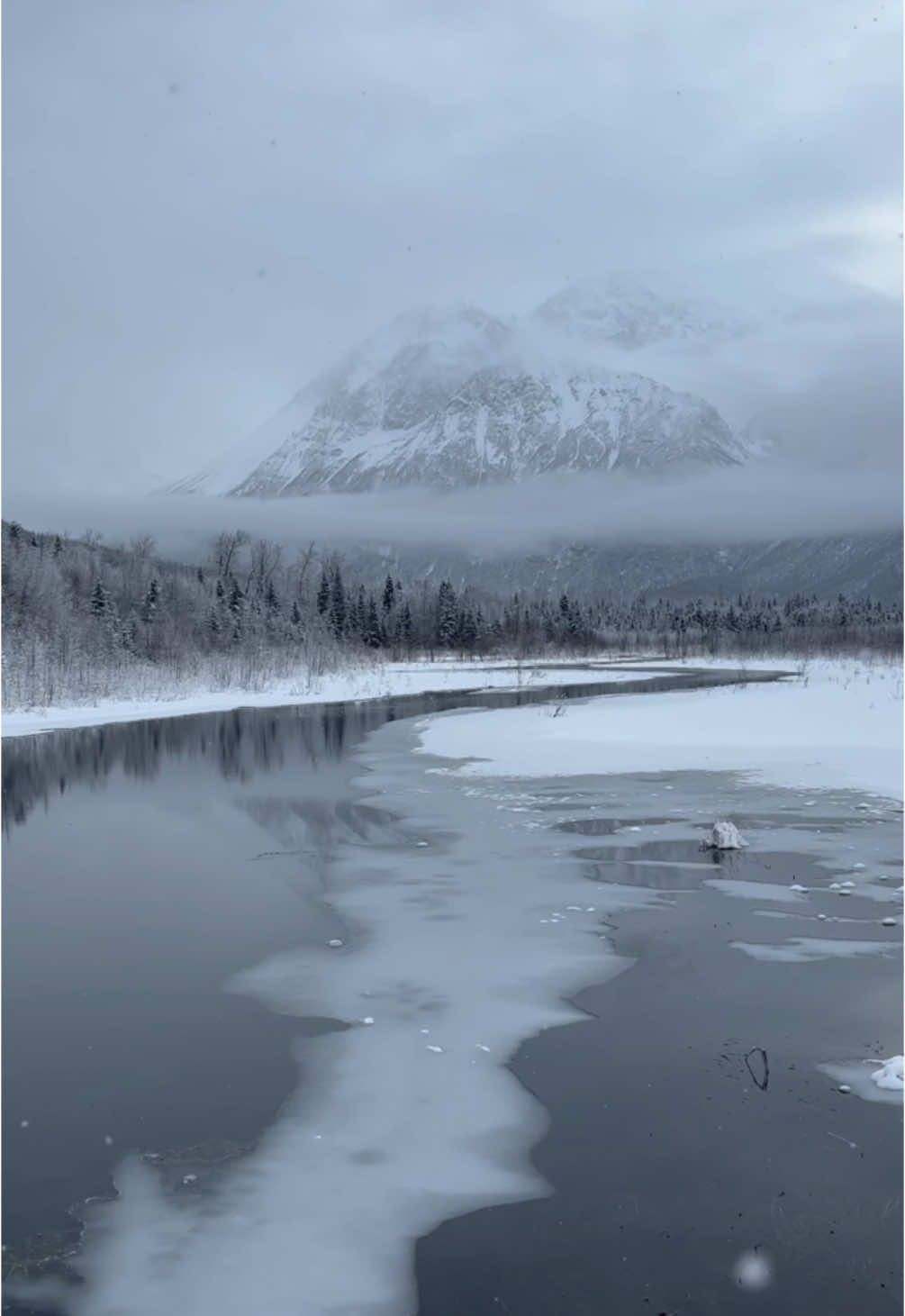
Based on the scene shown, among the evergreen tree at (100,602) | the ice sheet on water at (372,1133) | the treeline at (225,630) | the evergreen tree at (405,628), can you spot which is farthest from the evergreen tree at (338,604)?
the ice sheet on water at (372,1133)

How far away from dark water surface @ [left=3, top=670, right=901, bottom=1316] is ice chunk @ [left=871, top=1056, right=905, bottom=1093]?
11.7 inches

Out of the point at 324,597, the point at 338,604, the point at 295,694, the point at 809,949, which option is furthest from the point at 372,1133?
the point at 324,597

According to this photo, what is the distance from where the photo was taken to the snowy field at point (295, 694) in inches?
1307

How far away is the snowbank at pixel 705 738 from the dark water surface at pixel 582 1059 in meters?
5.41

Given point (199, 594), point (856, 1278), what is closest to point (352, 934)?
point (856, 1278)

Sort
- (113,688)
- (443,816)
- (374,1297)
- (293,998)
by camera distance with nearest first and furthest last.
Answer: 1. (374,1297)
2. (293,998)
3. (443,816)
4. (113,688)

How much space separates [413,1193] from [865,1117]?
248 cm

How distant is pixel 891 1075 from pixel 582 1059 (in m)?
1.80

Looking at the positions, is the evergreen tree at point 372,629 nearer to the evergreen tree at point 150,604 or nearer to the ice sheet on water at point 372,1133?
the evergreen tree at point 150,604

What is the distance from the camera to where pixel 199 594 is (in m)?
94.7

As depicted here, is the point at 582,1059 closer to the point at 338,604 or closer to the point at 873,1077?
the point at 873,1077

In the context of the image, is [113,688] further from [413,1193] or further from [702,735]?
[413,1193]

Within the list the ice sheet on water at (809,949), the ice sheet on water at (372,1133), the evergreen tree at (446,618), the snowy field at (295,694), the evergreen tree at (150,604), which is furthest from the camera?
the evergreen tree at (446,618)

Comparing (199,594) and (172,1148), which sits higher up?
(199,594)
